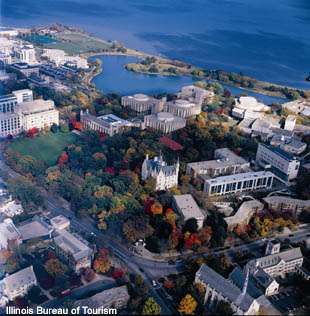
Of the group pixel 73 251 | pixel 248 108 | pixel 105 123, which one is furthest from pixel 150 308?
pixel 248 108

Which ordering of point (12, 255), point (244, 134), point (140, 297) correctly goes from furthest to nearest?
point (244, 134), point (12, 255), point (140, 297)

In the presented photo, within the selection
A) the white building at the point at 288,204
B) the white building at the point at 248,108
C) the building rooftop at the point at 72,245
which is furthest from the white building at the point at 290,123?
the building rooftop at the point at 72,245

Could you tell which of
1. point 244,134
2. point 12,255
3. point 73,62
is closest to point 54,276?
point 12,255

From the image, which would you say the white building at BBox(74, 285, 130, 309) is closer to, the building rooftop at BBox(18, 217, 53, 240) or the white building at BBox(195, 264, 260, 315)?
the white building at BBox(195, 264, 260, 315)

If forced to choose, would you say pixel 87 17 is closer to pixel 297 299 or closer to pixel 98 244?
pixel 98 244

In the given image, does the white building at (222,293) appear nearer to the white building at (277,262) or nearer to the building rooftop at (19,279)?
the white building at (277,262)

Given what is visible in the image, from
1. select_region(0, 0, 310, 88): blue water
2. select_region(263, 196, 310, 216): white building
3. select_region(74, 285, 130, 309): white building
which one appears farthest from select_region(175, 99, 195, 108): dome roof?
select_region(74, 285, 130, 309): white building

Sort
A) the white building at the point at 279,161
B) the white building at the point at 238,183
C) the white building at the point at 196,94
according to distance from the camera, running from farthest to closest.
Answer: the white building at the point at 196,94
the white building at the point at 279,161
the white building at the point at 238,183
